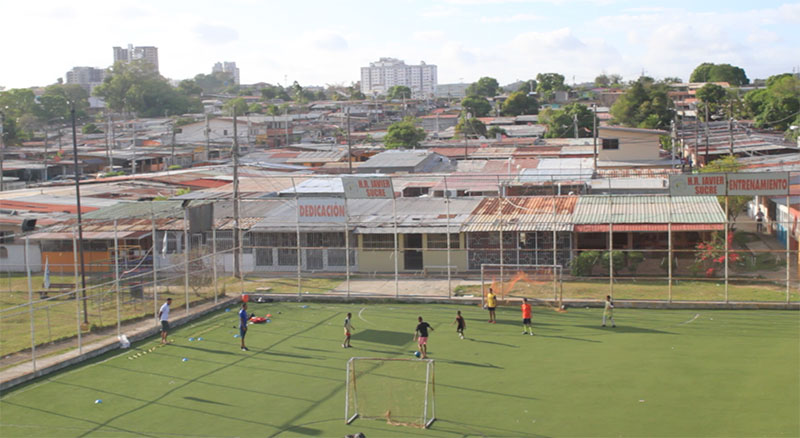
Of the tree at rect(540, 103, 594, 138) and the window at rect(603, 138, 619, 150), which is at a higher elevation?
the tree at rect(540, 103, 594, 138)

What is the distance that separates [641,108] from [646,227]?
49.7m

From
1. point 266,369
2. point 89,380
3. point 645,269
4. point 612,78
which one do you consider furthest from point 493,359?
point 612,78

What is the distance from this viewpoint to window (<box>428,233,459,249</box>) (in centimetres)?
3189

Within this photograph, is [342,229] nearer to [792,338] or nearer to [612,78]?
[792,338]

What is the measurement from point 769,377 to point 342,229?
61.6 feet

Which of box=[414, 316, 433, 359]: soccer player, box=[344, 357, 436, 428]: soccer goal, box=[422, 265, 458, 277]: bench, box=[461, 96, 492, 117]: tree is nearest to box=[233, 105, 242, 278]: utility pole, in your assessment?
box=[422, 265, 458, 277]: bench

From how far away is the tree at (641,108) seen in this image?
75562 millimetres

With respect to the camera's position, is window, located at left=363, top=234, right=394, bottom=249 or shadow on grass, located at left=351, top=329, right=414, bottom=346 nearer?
shadow on grass, located at left=351, top=329, right=414, bottom=346

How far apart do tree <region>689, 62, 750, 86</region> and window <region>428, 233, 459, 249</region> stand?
4727 inches

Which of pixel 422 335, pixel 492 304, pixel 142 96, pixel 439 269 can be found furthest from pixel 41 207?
pixel 142 96

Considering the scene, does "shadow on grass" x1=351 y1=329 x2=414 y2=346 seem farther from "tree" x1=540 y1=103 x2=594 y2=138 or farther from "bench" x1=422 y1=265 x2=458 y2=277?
"tree" x1=540 y1=103 x2=594 y2=138

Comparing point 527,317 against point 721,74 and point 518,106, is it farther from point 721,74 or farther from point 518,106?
point 721,74

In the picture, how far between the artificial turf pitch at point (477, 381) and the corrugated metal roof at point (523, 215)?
20.5 ft

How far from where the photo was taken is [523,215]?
3162 cm
